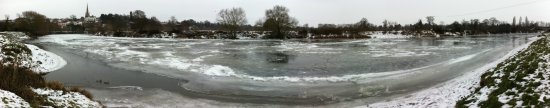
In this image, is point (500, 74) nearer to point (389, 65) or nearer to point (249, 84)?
point (249, 84)

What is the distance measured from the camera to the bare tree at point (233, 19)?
100 m


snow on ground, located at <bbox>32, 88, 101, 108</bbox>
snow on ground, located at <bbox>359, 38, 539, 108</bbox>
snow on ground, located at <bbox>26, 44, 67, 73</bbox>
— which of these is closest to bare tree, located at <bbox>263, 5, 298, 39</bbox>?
snow on ground, located at <bbox>26, 44, 67, 73</bbox>

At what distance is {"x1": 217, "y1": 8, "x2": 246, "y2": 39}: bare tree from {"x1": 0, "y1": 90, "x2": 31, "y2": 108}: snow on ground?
285 feet

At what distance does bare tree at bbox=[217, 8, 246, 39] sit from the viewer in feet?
329

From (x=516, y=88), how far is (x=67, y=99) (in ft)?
42.6

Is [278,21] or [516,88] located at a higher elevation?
[278,21]

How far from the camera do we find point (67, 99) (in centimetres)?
1441

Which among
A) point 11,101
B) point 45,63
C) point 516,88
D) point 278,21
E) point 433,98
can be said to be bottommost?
point 433,98

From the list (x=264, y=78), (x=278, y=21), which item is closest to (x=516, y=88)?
(x=264, y=78)

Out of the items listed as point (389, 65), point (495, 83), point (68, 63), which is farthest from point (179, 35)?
point (495, 83)

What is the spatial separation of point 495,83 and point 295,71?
43.5ft

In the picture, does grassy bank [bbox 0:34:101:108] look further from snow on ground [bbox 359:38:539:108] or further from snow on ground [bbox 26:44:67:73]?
snow on ground [bbox 26:44:67:73]

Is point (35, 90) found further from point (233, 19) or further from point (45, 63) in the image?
point (233, 19)

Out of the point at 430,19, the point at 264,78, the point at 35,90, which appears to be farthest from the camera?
the point at 430,19
